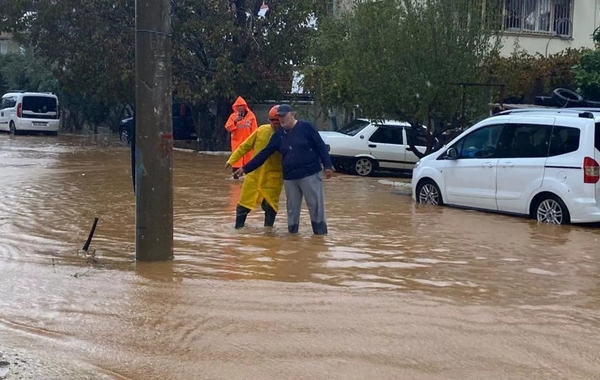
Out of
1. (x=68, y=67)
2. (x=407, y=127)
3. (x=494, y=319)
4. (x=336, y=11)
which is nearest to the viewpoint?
(x=494, y=319)

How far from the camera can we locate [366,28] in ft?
61.8

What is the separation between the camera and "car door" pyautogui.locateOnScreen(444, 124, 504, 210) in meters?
13.8

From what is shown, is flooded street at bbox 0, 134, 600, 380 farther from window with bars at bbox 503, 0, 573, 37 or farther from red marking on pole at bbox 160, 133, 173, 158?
window with bars at bbox 503, 0, 573, 37

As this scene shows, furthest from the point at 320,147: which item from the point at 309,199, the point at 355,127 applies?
the point at 355,127

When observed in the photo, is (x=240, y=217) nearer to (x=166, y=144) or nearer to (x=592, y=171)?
(x=166, y=144)

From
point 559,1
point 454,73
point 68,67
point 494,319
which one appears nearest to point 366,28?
point 454,73

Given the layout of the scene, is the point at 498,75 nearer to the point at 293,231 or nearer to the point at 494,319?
the point at 293,231

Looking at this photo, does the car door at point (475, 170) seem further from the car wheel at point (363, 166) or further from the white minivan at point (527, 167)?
the car wheel at point (363, 166)

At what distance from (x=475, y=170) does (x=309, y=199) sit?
4.32 meters

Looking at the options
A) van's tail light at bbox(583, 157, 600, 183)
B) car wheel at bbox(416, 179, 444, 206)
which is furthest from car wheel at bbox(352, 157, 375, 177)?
van's tail light at bbox(583, 157, 600, 183)

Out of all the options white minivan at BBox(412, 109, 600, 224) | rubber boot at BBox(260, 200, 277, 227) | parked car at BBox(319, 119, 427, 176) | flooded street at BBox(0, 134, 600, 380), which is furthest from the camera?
parked car at BBox(319, 119, 427, 176)

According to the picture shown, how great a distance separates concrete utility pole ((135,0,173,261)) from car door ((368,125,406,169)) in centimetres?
1390

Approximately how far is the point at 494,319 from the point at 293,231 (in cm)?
436

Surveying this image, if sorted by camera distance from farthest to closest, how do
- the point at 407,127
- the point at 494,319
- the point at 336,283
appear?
the point at 407,127, the point at 336,283, the point at 494,319
